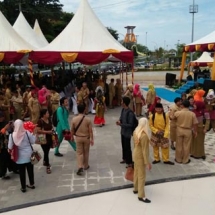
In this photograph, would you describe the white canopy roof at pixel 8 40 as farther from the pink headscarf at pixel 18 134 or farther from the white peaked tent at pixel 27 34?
the pink headscarf at pixel 18 134

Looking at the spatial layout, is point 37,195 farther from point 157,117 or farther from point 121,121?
point 157,117

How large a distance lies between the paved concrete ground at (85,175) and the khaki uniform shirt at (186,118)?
34.7 inches

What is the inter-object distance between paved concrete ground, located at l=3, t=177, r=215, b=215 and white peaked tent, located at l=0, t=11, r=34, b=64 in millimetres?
8290

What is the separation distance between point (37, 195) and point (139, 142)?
198 centimetres

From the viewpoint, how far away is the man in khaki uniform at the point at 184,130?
6.35 m

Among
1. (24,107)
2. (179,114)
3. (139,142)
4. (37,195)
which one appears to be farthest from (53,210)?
(24,107)

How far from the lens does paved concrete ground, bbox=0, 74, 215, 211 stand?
5219mm

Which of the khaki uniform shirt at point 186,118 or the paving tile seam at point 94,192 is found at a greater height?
the khaki uniform shirt at point 186,118

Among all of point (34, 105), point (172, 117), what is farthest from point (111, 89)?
point (172, 117)

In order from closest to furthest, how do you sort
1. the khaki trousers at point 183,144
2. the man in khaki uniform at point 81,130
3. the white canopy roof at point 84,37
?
the man in khaki uniform at point 81,130
the khaki trousers at point 183,144
the white canopy roof at point 84,37

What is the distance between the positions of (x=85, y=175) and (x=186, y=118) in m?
2.38

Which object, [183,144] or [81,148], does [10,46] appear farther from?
[183,144]

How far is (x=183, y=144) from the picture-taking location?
6.56m

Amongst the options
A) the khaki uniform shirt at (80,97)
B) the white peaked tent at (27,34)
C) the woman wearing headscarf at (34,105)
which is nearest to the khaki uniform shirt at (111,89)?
the khaki uniform shirt at (80,97)
